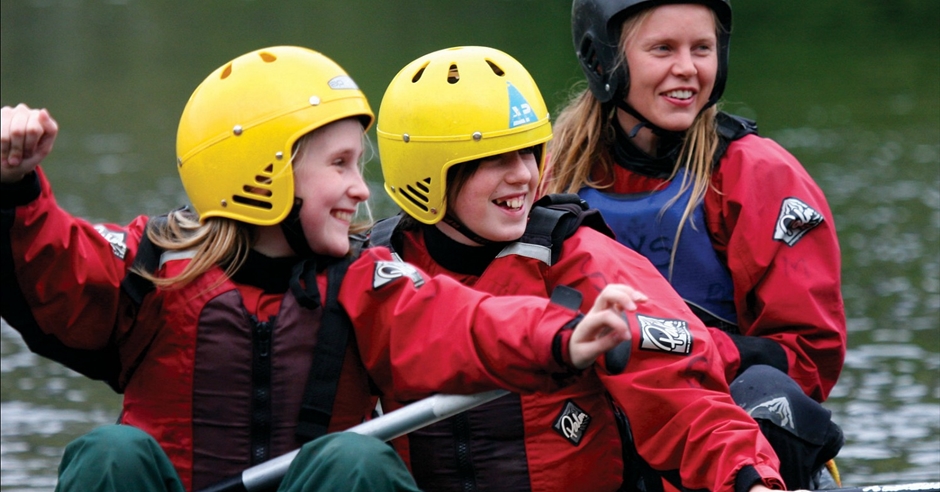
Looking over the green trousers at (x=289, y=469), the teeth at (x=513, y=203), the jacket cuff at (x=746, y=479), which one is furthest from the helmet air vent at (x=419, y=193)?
the jacket cuff at (x=746, y=479)

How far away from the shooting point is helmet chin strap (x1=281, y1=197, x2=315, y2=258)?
4.36m

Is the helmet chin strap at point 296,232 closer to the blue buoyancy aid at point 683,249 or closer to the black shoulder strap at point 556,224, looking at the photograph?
the black shoulder strap at point 556,224

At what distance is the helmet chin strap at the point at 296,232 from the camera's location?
4.36 m

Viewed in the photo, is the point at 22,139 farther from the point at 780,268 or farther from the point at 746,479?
the point at 780,268

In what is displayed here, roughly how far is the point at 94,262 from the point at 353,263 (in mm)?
739

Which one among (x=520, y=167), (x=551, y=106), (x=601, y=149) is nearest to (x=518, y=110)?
(x=520, y=167)

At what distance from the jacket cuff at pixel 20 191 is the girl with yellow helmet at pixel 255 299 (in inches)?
1.4

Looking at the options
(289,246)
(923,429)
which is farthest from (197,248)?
(923,429)

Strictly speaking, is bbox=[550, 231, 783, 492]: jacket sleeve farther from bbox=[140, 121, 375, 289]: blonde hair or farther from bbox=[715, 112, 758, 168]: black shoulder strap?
bbox=[715, 112, 758, 168]: black shoulder strap

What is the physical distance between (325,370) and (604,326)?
95cm

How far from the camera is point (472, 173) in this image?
4.65 metres

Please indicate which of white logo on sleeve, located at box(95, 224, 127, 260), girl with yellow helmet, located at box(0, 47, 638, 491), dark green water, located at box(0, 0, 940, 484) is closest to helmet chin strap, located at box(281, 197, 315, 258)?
girl with yellow helmet, located at box(0, 47, 638, 491)

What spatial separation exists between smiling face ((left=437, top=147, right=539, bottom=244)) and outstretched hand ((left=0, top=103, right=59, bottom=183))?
4.48ft

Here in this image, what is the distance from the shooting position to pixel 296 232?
439 centimetres
